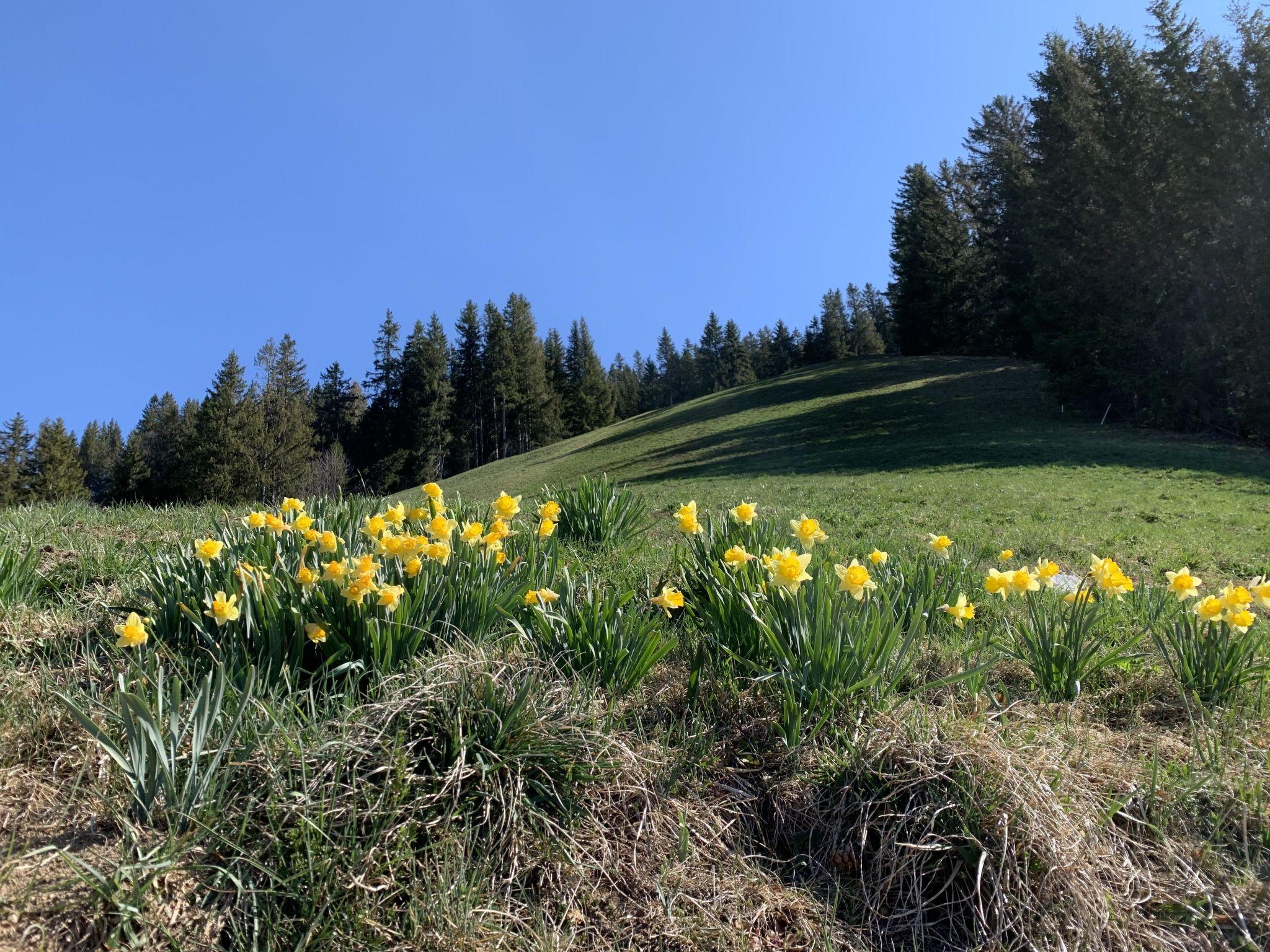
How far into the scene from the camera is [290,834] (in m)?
1.77

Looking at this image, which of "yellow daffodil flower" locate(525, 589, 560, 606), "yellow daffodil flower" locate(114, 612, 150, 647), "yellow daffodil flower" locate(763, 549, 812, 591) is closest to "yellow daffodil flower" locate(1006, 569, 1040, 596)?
"yellow daffodil flower" locate(763, 549, 812, 591)

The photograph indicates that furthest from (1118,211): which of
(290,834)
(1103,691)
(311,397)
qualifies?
(311,397)

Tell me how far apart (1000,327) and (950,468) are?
2162cm

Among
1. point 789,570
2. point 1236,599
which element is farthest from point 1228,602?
point 789,570

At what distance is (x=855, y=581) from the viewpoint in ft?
8.69

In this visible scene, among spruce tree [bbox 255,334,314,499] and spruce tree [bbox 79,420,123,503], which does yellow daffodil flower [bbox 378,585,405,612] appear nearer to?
spruce tree [bbox 255,334,314,499]

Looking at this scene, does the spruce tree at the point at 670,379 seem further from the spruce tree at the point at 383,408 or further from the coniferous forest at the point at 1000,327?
the spruce tree at the point at 383,408

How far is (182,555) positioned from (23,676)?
2.56 ft

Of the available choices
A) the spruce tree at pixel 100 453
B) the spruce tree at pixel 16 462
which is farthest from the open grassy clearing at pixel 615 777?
the spruce tree at pixel 100 453

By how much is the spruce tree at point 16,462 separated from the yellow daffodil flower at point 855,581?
44.0 metres

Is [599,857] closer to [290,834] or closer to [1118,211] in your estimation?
[290,834]

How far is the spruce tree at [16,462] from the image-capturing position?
37.3 m

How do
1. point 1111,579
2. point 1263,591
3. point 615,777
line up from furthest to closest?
1. point 1111,579
2. point 1263,591
3. point 615,777

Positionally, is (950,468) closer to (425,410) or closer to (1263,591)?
(1263,591)
